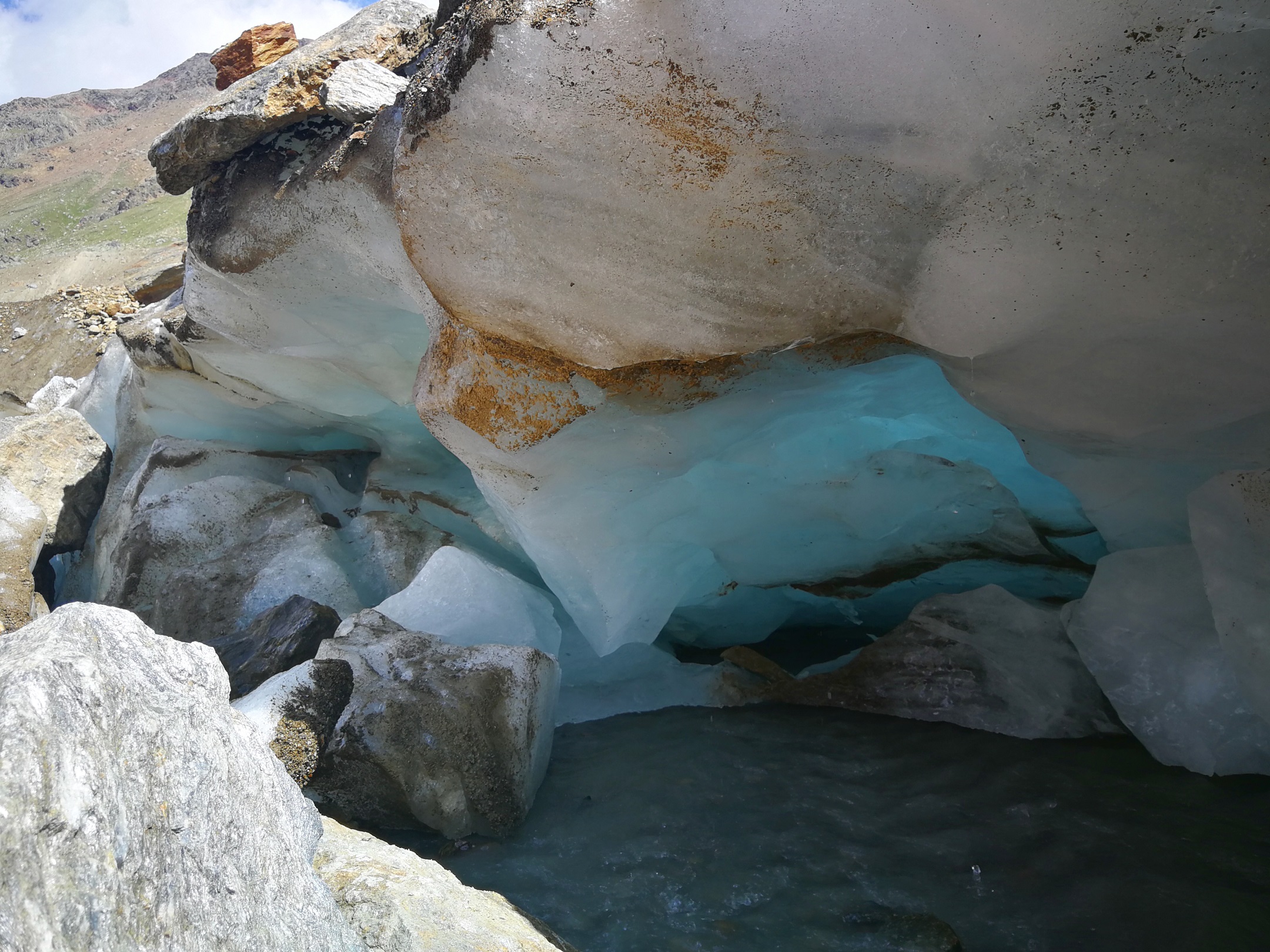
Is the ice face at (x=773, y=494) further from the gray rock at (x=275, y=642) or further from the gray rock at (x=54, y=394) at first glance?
the gray rock at (x=54, y=394)

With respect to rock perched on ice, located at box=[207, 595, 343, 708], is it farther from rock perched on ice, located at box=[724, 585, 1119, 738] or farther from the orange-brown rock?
the orange-brown rock

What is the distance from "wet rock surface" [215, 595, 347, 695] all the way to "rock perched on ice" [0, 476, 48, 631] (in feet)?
3.88

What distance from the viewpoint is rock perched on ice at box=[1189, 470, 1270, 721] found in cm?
229

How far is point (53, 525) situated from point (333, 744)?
3.48 m

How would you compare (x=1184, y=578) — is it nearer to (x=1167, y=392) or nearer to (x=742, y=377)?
(x=1167, y=392)

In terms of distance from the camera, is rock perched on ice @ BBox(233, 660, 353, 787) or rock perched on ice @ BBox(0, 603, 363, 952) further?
rock perched on ice @ BBox(233, 660, 353, 787)

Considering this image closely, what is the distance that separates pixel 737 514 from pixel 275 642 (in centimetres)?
190

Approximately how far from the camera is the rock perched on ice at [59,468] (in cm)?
514

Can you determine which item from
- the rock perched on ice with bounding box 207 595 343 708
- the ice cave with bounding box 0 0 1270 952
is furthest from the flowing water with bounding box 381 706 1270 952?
the rock perched on ice with bounding box 207 595 343 708

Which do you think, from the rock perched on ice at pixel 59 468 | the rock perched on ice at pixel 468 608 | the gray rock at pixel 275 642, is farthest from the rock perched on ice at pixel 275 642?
the rock perched on ice at pixel 59 468

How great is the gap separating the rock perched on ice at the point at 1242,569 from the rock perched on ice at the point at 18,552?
471 cm

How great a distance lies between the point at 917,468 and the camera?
3.41 metres

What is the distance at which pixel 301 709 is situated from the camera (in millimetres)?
2699

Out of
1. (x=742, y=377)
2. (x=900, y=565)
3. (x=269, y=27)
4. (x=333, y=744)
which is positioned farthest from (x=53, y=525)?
(x=900, y=565)
